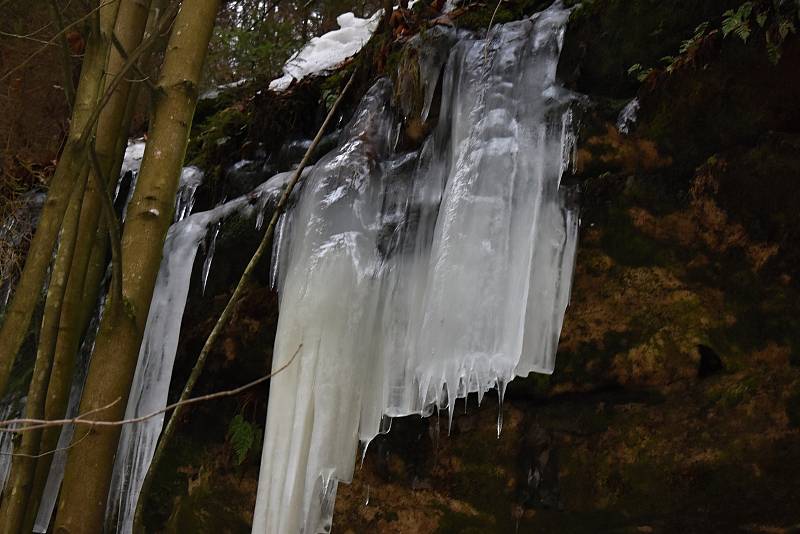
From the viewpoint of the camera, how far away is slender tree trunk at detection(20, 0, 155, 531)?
3.09 metres

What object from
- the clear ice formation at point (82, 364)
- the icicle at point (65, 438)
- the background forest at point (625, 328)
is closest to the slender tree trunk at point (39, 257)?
the background forest at point (625, 328)

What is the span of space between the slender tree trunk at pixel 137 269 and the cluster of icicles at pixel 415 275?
58 cm

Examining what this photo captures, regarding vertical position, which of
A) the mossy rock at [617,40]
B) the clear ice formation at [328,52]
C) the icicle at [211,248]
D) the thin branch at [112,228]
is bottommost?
the thin branch at [112,228]

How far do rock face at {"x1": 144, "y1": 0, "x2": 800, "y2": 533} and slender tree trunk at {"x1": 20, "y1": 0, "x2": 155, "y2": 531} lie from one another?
1.24m

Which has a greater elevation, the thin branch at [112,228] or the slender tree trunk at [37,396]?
the thin branch at [112,228]

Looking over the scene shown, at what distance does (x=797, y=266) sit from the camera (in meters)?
3.14

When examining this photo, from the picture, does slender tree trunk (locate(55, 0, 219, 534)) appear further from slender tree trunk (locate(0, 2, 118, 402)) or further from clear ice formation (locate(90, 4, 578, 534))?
clear ice formation (locate(90, 4, 578, 534))

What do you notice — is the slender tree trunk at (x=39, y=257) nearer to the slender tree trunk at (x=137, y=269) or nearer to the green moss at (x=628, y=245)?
the slender tree trunk at (x=137, y=269)

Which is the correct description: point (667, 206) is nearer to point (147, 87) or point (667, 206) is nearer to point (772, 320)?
point (772, 320)

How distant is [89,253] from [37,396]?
0.69m

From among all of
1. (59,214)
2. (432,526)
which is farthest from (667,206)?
(59,214)

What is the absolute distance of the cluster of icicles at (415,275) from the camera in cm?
301

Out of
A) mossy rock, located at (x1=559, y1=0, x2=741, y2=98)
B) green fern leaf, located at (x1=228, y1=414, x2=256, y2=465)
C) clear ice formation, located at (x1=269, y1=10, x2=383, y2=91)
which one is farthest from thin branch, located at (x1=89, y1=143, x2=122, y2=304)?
clear ice formation, located at (x1=269, y1=10, x2=383, y2=91)

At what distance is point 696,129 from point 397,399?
1559 millimetres
